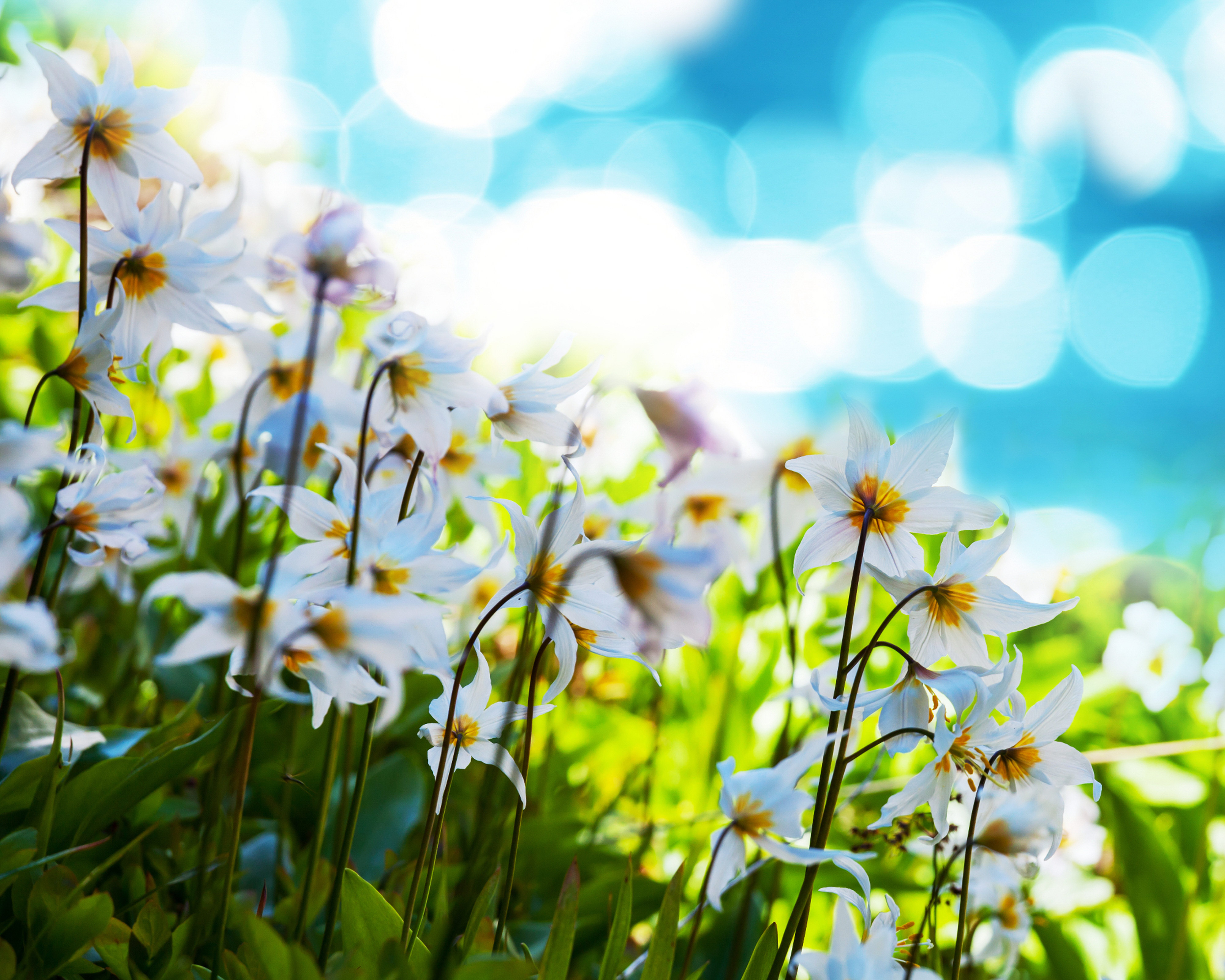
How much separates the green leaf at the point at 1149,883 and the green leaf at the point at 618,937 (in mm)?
1152

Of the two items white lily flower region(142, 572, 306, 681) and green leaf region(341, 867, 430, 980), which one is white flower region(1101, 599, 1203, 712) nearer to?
green leaf region(341, 867, 430, 980)

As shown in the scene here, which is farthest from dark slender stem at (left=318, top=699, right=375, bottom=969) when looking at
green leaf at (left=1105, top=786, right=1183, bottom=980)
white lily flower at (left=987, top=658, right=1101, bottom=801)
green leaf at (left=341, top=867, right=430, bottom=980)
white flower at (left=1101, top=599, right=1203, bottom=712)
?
white flower at (left=1101, top=599, right=1203, bottom=712)

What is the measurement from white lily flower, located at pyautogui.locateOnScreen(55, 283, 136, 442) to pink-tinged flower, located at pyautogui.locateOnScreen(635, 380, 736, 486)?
398mm

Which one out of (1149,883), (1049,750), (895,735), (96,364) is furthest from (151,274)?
(1149,883)

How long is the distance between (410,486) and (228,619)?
0.80ft

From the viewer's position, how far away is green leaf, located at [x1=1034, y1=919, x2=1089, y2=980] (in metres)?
1.30

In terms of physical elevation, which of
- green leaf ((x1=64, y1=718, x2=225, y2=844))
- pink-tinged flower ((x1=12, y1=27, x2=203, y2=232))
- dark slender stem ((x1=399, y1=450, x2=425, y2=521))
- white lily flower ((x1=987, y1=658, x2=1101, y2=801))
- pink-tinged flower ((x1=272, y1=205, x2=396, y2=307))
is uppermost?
pink-tinged flower ((x1=12, y1=27, x2=203, y2=232))

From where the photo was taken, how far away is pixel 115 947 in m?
0.62

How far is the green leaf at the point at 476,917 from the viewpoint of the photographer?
639 millimetres

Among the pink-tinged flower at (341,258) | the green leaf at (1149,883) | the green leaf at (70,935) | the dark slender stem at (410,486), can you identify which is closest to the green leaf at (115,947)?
the green leaf at (70,935)

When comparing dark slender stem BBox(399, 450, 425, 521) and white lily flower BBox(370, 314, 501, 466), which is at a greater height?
white lily flower BBox(370, 314, 501, 466)

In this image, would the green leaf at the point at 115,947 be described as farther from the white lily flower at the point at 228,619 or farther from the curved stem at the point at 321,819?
the white lily flower at the point at 228,619

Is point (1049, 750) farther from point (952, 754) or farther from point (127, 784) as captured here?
point (127, 784)

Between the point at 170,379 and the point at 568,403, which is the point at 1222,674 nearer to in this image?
the point at 568,403
